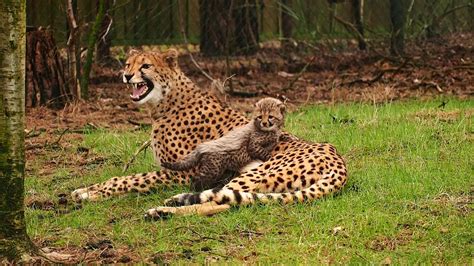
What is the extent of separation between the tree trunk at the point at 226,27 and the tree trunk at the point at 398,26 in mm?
1876

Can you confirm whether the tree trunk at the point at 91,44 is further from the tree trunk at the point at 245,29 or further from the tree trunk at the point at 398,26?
the tree trunk at the point at 398,26

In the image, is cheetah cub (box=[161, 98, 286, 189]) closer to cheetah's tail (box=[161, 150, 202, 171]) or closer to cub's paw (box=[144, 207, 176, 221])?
cheetah's tail (box=[161, 150, 202, 171])

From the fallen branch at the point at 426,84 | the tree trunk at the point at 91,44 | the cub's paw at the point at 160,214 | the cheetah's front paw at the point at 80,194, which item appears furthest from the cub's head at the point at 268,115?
the fallen branch at the point at 426,84

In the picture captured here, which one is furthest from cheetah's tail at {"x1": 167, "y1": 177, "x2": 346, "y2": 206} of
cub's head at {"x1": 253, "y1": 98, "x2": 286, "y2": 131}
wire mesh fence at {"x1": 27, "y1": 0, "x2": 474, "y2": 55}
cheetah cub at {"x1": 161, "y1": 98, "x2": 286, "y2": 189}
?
wire mesh fence at {"x1": 27, "y1": 0, "x2": 474, "y2": 55}

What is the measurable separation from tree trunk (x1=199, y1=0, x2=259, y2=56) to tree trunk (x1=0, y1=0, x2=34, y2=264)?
8.00m

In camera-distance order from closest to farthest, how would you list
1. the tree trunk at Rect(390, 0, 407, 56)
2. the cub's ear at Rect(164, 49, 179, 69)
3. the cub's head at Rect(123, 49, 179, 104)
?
1. the cub's head at Rect(123, 49, 179, 104)
2. the cub's ear at Rect(164, 49, 179, 69)
3. the tree trunk at Rect(390, 0, 407, 56)

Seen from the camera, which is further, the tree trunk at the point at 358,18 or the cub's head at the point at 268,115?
the tree trunk at the point at 358,18

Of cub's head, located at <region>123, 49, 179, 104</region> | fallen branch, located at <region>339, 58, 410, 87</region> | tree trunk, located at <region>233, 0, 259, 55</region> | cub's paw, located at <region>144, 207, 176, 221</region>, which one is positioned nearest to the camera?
cub's paw, located at <region>144, 207, 176, 221</region>

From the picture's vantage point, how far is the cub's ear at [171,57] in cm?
668

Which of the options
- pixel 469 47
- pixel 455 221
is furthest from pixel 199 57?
pixel 455 221

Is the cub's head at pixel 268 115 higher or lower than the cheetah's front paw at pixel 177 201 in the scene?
higher

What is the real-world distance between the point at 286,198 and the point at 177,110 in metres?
1.63

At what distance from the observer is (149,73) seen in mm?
6586

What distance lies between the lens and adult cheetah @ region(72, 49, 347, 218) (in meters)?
5.39
